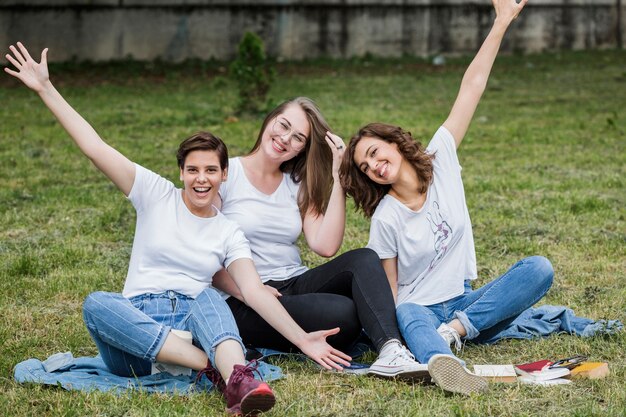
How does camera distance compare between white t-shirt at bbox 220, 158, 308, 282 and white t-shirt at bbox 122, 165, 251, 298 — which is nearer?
white t-shirt at bbox 122, 165, 251, 298

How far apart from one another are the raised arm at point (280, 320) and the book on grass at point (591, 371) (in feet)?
3.12

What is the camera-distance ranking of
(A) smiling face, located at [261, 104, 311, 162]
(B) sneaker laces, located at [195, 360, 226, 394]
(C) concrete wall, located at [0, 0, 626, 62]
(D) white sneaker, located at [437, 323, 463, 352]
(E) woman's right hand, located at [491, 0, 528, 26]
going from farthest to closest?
(C) concrete wall, located at [0, 0, 626, 62] → (E) woman's right hand, located at [491, 0, 528, 26] → (A) smiling face, located at [261, 104, 311, 162] → (D) white sneaker, located at [437, 323, 463, 352] → (B) sneaker laces, located at [195, 360, 226, 394]

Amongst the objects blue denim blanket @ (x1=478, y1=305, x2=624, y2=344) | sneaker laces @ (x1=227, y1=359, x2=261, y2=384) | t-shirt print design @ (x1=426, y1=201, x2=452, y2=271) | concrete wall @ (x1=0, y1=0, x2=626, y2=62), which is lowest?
blue denim blanket @ (x1=478, y1=305, x2=624, y2=344)

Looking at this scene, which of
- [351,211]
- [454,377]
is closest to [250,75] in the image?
[351,211]

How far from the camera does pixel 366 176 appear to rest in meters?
4.71

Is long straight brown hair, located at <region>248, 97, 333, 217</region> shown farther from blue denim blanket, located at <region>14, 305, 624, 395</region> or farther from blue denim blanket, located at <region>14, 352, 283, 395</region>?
blue denim blanket, located at <region>14, 352, 283, 395</region>

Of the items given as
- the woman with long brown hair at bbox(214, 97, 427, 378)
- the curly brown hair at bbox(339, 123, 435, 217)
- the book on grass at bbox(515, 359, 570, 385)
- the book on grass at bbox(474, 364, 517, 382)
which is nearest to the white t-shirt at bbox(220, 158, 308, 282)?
the woman with long brown hair at bbox(214, 97, 427, 378)

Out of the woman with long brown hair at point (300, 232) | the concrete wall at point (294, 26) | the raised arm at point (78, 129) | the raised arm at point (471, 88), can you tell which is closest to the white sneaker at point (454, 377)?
the woman with long brown hair at point (300, 232)

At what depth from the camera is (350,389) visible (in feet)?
13.2

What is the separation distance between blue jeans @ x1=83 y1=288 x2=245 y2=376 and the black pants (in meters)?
0.39

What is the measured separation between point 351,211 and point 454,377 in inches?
153

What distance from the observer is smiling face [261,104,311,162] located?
4852mm

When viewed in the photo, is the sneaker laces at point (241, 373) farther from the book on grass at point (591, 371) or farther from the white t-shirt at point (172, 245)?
the book on grass at point (591, 371)

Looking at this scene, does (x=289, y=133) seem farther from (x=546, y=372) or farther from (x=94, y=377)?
(x=546, y=372)
